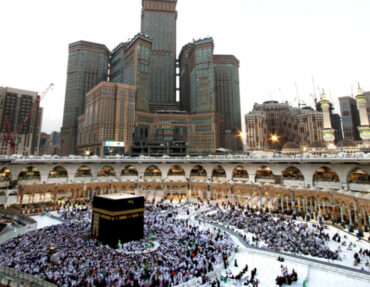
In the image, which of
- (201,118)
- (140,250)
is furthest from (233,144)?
(140,250)

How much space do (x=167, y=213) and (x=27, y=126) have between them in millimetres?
135064

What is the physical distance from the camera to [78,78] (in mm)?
147125

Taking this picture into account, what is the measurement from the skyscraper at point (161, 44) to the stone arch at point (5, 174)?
107 metres

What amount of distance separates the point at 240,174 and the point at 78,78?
135076 mm

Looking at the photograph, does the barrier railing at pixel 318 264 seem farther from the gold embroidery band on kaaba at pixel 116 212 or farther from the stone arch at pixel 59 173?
the stone arch at pixel 59 173

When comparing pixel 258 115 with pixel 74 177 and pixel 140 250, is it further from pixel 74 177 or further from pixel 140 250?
pixel 140 250

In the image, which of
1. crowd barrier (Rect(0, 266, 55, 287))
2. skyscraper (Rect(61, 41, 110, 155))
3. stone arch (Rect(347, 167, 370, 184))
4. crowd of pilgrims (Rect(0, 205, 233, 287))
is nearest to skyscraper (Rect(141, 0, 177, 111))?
skyscraper (Rect(61, 41, 110, 155))

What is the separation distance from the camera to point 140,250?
68.6 ft

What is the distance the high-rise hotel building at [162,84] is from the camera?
391ft

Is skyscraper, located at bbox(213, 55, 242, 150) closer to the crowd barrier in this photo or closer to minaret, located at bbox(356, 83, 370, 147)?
minaret, located at bbox(356, 83, 370, 147)

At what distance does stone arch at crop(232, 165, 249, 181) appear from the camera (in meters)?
49.1

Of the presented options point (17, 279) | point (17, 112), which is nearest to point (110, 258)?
point (17, 279)

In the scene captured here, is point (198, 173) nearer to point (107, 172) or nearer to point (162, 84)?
point (107, 172)

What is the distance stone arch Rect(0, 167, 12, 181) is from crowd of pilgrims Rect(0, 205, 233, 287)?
1015 inches
